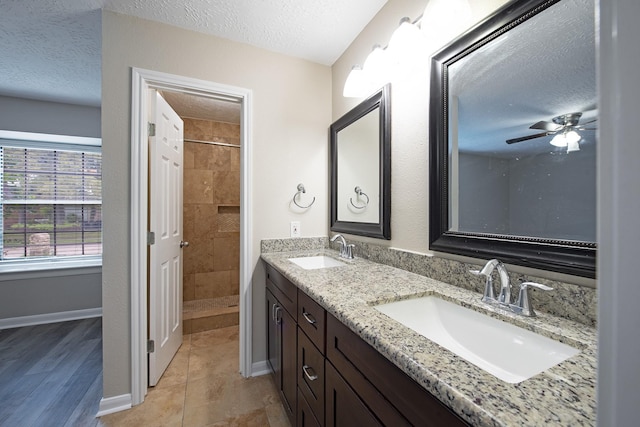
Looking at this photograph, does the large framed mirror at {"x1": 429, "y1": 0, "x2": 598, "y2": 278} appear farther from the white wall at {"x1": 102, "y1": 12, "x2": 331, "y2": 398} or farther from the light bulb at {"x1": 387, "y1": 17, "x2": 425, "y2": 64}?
the white wall at {"x1": 102, "y1": 12, "x2": 331, "y2": 398}

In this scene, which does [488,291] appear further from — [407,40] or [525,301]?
[407,40]

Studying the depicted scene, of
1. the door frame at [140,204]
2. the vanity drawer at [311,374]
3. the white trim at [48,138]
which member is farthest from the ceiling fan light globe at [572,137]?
the white trim at [48,138]

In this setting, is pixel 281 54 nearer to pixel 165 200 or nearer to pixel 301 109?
pixel 301 109

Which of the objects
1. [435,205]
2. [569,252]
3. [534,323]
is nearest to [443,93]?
[435,205]

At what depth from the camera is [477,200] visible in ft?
3.31

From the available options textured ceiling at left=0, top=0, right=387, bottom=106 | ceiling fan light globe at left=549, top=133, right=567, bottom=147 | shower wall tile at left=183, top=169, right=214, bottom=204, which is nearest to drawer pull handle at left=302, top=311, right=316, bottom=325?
ceiling fan light globe at left=549, top=133, right=567, bottom=147

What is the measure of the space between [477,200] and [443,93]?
49 centimetres

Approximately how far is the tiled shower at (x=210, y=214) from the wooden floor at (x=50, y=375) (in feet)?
3.07

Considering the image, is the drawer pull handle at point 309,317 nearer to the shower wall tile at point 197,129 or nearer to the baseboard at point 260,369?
the baseboard at point 260,369

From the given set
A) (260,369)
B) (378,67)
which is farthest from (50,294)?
(378,67)

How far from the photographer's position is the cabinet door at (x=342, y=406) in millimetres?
739

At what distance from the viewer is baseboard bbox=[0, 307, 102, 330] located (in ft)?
8.57

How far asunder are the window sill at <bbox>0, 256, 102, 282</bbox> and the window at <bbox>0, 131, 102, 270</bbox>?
3cm

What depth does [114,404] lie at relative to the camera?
Answer: 1.54 m
